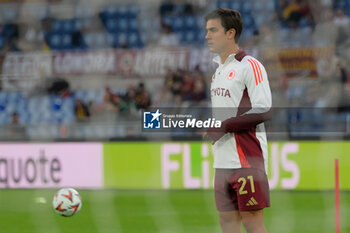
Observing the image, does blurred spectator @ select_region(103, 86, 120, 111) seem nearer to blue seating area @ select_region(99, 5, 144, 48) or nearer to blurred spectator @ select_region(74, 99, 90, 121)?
blurred spectator @ select_region(74, 99, 90, 121)

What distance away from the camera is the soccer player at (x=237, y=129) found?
3498mm

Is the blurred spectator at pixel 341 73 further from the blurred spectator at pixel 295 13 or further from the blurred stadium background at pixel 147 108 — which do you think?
the blurred spectator at pixel 295 13

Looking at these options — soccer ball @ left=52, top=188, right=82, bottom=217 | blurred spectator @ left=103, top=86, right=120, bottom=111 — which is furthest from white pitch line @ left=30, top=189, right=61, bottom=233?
blurred spectator @ left=103, top=86, right=120, bottom=111

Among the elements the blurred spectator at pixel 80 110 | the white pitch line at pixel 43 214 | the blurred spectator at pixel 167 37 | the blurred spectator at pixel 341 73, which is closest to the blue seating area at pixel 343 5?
the blurred spectator at pixel 341 73

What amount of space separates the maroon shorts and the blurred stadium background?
2.56 metres

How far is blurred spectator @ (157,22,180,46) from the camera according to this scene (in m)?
11.2

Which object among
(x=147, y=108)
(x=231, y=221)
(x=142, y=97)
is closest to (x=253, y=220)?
(x=231, y=221)

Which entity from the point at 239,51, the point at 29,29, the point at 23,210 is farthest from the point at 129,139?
the point at 239,51

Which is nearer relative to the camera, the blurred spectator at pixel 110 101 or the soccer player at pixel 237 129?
the soccer player at pixel 237 129

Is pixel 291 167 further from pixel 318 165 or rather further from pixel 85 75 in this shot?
pixel 85 75

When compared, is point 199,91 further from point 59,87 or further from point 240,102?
point 240,102

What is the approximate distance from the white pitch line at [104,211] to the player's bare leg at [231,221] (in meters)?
2.74

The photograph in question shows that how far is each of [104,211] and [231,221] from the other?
4035 mm

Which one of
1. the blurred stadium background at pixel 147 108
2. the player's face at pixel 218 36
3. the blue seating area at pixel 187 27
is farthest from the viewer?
the blue seating area at pixel 187 27
